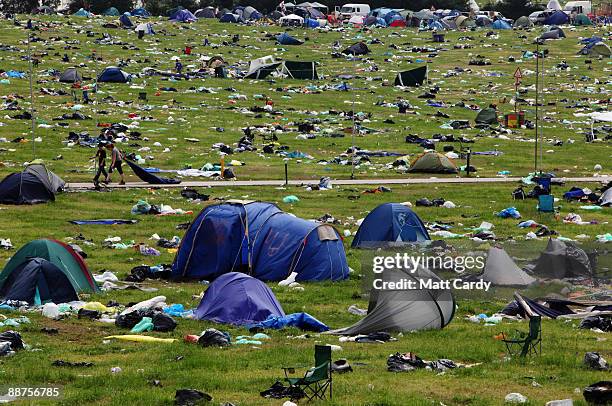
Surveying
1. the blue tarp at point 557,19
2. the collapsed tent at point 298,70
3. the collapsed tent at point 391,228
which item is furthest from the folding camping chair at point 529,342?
the blue tarp at point 557,19

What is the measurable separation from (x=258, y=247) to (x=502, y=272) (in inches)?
252

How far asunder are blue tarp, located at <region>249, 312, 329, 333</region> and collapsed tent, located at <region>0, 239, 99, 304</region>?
4.84m

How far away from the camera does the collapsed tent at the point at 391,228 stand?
31531 millimetres

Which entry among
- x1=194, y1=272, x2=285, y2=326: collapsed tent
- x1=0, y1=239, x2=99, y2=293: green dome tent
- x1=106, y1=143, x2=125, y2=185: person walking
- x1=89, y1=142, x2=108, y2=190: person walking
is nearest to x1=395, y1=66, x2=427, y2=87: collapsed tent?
x1=106, y1=143, x2=125, y2=185: person walking

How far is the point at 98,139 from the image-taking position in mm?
54719

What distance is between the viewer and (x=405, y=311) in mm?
21109

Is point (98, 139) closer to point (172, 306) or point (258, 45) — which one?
point (172, 306)

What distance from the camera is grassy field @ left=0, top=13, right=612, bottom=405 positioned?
1731 centimetres

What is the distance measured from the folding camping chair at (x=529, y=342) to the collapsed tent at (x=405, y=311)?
205cm

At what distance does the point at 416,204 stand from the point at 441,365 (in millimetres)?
22823

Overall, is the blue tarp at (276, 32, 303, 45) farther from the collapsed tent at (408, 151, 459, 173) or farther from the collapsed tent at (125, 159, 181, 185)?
the collapsed tent at (125, 159, 181, 185)

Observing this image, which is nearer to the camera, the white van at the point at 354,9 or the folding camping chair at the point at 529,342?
the folding camping chair at the point at 529,342

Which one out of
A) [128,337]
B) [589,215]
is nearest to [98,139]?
[589,215]

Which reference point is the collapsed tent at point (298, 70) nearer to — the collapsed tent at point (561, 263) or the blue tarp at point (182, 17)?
the blue tarp at point (182, 17)
